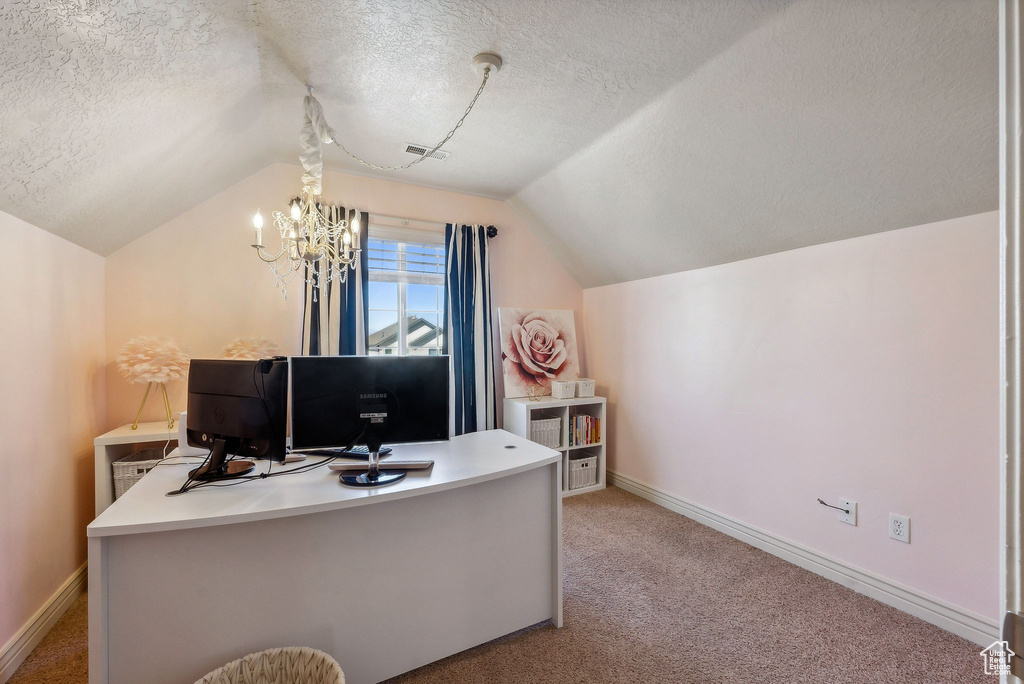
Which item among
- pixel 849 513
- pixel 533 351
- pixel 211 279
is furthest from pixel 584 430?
pixel 211 279

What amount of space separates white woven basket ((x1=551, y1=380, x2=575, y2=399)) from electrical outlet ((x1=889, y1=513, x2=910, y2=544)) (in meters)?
2.12

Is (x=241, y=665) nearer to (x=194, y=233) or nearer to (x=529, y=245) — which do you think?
(x=194, y=233)

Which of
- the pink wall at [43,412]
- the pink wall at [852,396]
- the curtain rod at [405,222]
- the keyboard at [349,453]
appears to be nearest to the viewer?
the pink wall at [43,412]

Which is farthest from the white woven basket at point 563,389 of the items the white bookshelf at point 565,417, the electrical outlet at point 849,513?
the electrical outlet at point 849,513

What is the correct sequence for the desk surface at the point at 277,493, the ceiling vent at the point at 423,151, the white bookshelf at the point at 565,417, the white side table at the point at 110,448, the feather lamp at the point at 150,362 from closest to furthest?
the desk surface at the point at 277,493, the white side table at the point at 110,448, the feather lamp at the point at 150,362, the ceiling vent at the point at 423,151, the white bookshelf at the point at 565,417

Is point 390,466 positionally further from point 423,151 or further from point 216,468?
point 423,151

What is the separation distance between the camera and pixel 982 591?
5.89 feet

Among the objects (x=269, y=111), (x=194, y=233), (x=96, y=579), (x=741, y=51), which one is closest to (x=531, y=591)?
(x=96, y=579)

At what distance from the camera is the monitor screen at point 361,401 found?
1634mm

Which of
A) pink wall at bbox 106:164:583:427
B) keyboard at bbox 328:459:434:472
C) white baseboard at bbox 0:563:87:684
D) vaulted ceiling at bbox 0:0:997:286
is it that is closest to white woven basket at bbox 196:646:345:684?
keyboard at bbox 328:459:434:472

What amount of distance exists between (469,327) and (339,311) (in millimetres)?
1034

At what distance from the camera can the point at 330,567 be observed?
153 centimetres

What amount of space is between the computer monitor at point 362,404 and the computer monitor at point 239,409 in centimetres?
6

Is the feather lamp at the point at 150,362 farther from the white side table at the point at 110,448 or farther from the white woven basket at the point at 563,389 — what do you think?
the white woven basket at the point at 563,389
